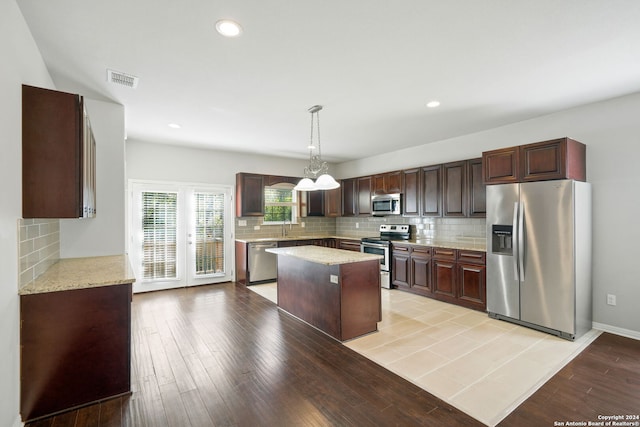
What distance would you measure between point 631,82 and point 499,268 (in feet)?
7.70

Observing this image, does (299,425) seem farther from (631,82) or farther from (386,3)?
(631,82)

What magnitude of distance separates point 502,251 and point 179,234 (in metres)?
5.38

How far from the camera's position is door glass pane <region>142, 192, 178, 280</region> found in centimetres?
545

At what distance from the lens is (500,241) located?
3916 millimetres

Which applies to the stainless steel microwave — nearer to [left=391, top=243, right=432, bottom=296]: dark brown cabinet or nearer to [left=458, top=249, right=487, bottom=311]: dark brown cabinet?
[left=391, top=243, right=432, bottom=296]: dark brown cabinet

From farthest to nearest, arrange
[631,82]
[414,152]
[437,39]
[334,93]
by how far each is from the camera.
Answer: [414,152], [334,93], [631,82], [437,39]

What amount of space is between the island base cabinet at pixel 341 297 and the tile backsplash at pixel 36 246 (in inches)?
100

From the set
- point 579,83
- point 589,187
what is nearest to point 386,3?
point 579,83

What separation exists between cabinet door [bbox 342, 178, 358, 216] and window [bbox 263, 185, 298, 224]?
115cm

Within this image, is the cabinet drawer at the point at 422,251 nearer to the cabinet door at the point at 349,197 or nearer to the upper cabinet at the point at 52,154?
the cabinet door at the point at 349,197

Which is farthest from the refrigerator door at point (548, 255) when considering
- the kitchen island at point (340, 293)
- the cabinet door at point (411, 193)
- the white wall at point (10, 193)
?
the white wall at point (10, 193)

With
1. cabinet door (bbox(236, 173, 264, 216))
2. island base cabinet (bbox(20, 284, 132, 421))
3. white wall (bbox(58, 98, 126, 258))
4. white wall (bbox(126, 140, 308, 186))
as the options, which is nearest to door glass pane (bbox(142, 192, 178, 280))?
Result: white wall (bbox(126, 140, 308, 186))

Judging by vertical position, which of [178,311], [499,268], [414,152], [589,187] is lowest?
[178,311]

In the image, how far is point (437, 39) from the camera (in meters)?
2.30
